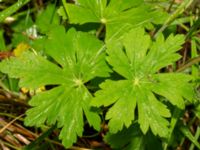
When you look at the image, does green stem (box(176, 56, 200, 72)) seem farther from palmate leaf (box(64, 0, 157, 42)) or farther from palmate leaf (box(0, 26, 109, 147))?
palmate leaf (box(0, 26, 109, 147))

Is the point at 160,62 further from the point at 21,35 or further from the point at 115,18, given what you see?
the point at 21,35

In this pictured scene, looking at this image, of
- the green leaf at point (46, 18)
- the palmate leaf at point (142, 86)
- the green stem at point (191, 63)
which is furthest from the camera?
the green leaf at point (46, 18)

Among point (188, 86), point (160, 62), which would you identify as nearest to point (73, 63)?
point (160, 62)

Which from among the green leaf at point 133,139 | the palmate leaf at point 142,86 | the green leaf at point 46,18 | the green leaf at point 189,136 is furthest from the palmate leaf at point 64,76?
the green leaf at point 189,136

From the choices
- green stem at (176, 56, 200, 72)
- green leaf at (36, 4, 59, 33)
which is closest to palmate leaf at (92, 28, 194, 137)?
green stem at (176, 56, 200, 72)

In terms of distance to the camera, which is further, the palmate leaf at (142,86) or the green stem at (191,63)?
the green stem at (191,63)

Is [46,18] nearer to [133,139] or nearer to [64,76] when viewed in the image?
[64,76]

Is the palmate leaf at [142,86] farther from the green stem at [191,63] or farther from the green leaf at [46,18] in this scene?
the green leaf at [46,18]
